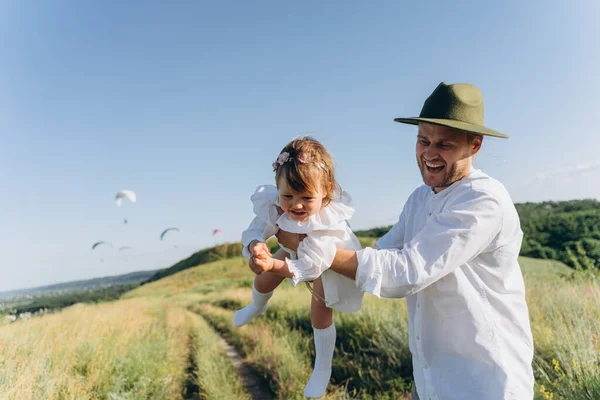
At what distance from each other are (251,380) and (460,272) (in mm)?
5671

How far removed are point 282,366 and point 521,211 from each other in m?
40.1

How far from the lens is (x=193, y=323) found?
13133 mm

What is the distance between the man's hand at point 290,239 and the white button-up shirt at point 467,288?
22.9 inches

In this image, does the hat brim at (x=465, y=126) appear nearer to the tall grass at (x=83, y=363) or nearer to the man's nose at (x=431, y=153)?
the man's nose at (x=431, y=153)

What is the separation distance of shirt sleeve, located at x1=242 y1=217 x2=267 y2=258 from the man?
35 cm

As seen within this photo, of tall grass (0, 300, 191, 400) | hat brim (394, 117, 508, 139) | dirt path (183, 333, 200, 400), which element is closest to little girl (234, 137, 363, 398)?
hat brim (394, 117, 508, 139)

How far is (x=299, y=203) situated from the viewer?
244cm

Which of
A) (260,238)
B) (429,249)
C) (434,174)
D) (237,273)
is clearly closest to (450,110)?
(434,174)

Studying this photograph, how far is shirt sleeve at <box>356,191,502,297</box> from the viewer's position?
73.5 inches

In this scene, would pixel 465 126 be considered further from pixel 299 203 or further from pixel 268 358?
pixel 268 358

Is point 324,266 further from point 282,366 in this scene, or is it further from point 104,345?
point 104,345

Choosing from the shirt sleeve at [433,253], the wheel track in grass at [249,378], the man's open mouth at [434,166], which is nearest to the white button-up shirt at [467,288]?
the shirt sleeve at [433,253]

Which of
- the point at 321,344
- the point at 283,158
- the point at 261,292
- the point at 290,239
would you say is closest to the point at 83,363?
the point at 261,292

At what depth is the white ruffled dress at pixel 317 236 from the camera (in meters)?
2.17
